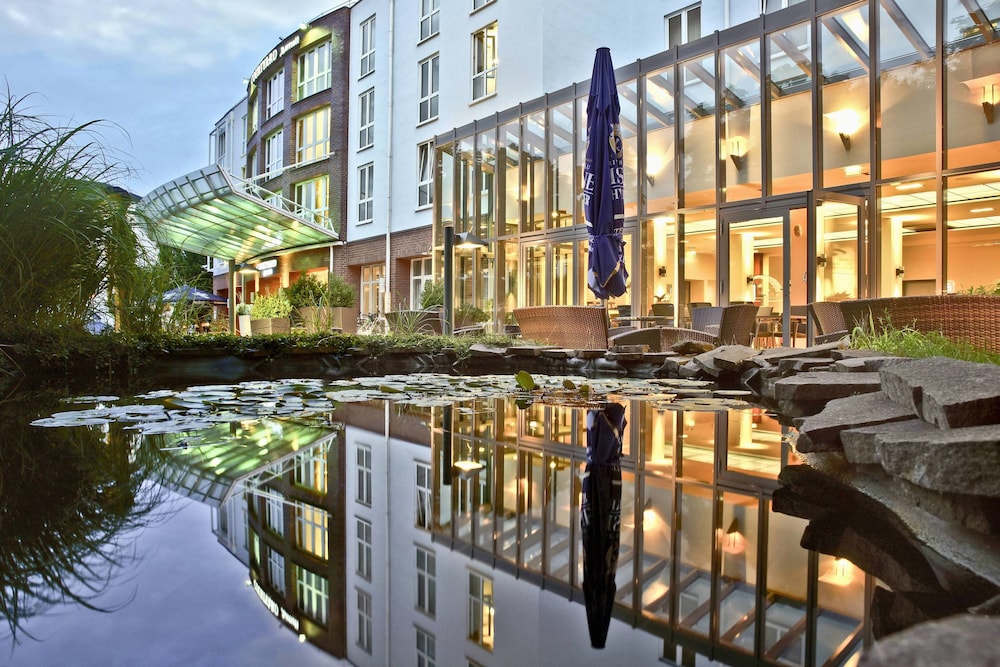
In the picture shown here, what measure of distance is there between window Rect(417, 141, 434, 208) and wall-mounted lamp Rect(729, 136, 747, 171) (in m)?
9.09

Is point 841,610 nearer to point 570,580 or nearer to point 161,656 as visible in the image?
point 570,580

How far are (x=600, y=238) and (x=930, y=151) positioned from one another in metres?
4.52

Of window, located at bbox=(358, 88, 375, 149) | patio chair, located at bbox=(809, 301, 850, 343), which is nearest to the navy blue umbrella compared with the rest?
patio chair, located at bbox=(809, 301, 850, 343)

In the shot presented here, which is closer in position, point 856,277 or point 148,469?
point 148,469

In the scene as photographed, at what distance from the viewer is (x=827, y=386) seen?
300 centimetres

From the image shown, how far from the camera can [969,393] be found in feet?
5.09

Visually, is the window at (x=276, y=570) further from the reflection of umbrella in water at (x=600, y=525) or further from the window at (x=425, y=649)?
the reflection of umbrella in water at (x=600, y=525)

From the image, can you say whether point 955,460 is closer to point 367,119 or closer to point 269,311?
point 269,311

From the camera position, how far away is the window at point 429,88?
18000 mm

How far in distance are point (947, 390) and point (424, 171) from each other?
17.4m

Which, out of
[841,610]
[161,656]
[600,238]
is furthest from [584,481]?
[600,238]

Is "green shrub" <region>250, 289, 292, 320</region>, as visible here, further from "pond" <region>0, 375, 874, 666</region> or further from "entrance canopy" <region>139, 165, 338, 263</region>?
"pond" <region>0, 375, 874, 666</region>

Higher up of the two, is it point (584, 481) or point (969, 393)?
point (969, 393)

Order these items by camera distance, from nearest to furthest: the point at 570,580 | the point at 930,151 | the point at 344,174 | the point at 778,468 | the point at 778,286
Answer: the point at 570,580 < the point at 778,468 < the point at 930,151 < the point at 778,286 < the point at 344,174
